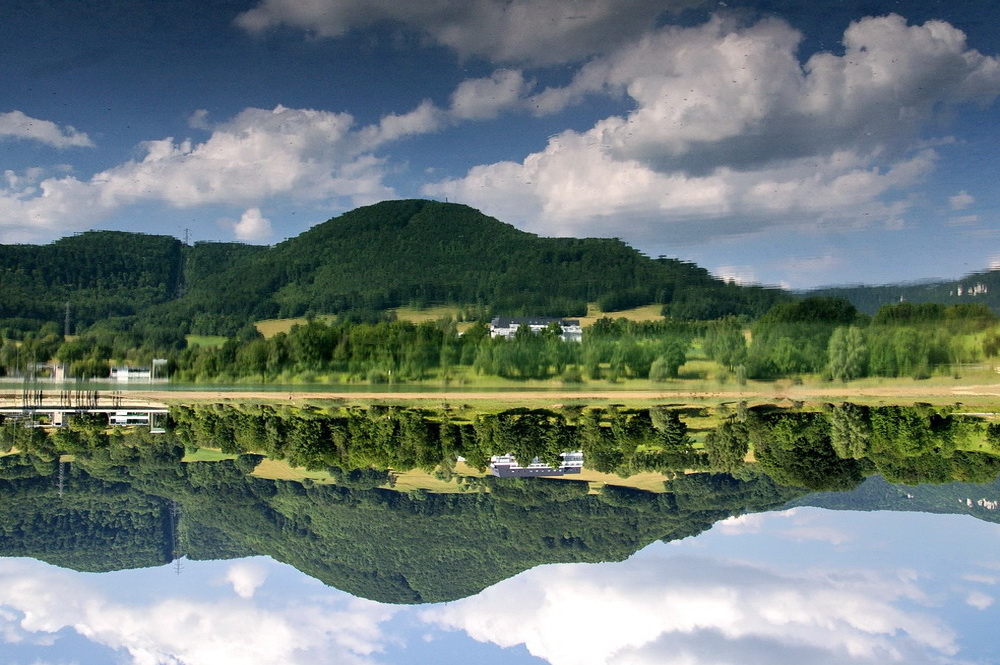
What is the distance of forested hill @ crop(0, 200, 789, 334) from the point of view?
139 feet

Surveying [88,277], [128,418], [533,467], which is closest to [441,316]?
[533,467]

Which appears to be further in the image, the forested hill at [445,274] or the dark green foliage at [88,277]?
the dark green foliage at [88,277]

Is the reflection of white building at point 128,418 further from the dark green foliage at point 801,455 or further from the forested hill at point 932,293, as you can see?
the forested hill at point 932,293

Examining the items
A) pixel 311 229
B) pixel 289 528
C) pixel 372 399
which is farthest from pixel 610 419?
pixel 311 229

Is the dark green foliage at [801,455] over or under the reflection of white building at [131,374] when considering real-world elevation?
under

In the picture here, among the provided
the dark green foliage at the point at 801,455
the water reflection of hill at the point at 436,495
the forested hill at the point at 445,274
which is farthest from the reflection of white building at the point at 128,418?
the dark green foliage at the point at 801,455

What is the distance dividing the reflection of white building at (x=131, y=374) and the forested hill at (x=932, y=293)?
3098 cm

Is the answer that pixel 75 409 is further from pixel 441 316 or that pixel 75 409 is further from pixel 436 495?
pixel 441 316

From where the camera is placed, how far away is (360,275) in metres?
54.2

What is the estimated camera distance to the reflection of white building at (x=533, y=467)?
2670 centimetres

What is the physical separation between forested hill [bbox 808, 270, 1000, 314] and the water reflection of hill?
9323mm

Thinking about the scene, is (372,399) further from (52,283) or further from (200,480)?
(52,283)

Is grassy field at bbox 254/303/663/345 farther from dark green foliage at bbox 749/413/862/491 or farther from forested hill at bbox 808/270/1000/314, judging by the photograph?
dark green foliage at bbox 749/413/862/491

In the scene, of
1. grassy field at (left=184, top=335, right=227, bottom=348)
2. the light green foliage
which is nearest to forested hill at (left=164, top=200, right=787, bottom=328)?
grassy field at (left=184, top=335, right=227, bottom=348)
